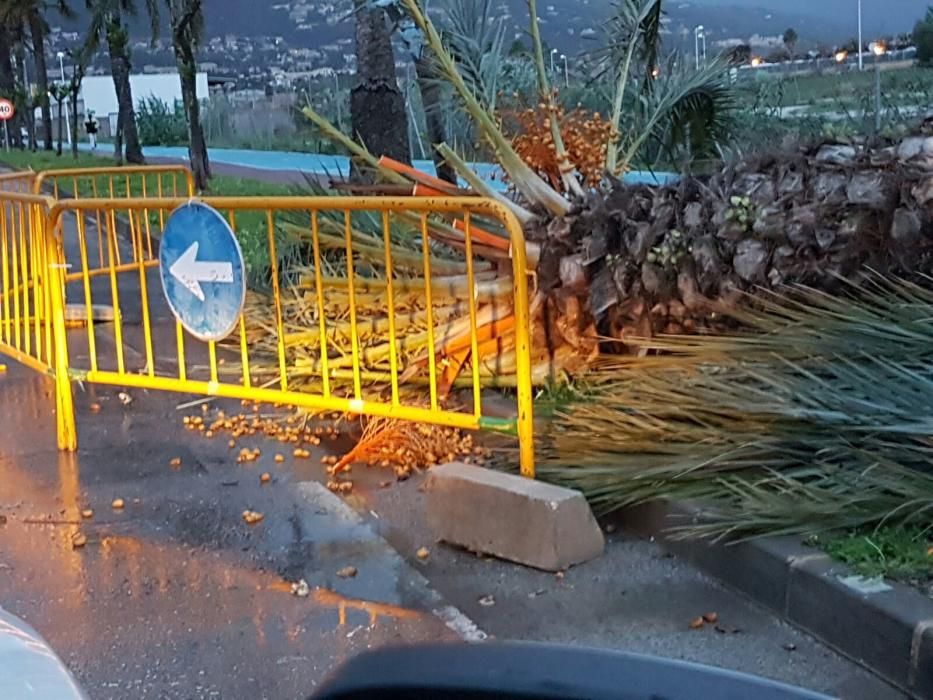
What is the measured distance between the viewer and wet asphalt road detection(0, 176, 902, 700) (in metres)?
3.95

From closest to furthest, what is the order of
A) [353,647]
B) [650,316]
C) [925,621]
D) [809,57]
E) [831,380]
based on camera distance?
[925,621]
[353,647]
[831,380]
[650,316]
[809,57]

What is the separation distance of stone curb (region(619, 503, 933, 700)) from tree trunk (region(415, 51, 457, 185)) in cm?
567

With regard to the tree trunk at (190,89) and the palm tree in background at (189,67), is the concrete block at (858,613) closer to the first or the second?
the palm tree in background at (189,67)

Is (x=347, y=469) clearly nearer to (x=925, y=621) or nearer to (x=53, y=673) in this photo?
(x=925, y=621)

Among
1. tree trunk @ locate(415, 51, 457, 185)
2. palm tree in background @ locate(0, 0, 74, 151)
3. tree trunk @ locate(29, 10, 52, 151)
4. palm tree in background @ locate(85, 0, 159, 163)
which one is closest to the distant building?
tree trunk @ locate(29, 10, 52, 151)

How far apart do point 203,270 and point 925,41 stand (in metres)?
6.88

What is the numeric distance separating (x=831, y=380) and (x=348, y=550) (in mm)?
2057

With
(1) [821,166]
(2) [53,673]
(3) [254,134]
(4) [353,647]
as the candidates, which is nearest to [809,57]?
(1) [821,166]

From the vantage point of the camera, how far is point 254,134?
4225 cm

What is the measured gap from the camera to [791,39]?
49.3 ft

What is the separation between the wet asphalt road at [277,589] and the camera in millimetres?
3951

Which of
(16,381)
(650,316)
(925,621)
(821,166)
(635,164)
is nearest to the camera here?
(925,621)

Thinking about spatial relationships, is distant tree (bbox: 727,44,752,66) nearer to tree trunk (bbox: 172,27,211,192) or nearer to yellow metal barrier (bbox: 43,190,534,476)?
yellow metal barrier (bbox: 43,190,534,476)

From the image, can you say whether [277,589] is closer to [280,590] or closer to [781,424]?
[280,590]
